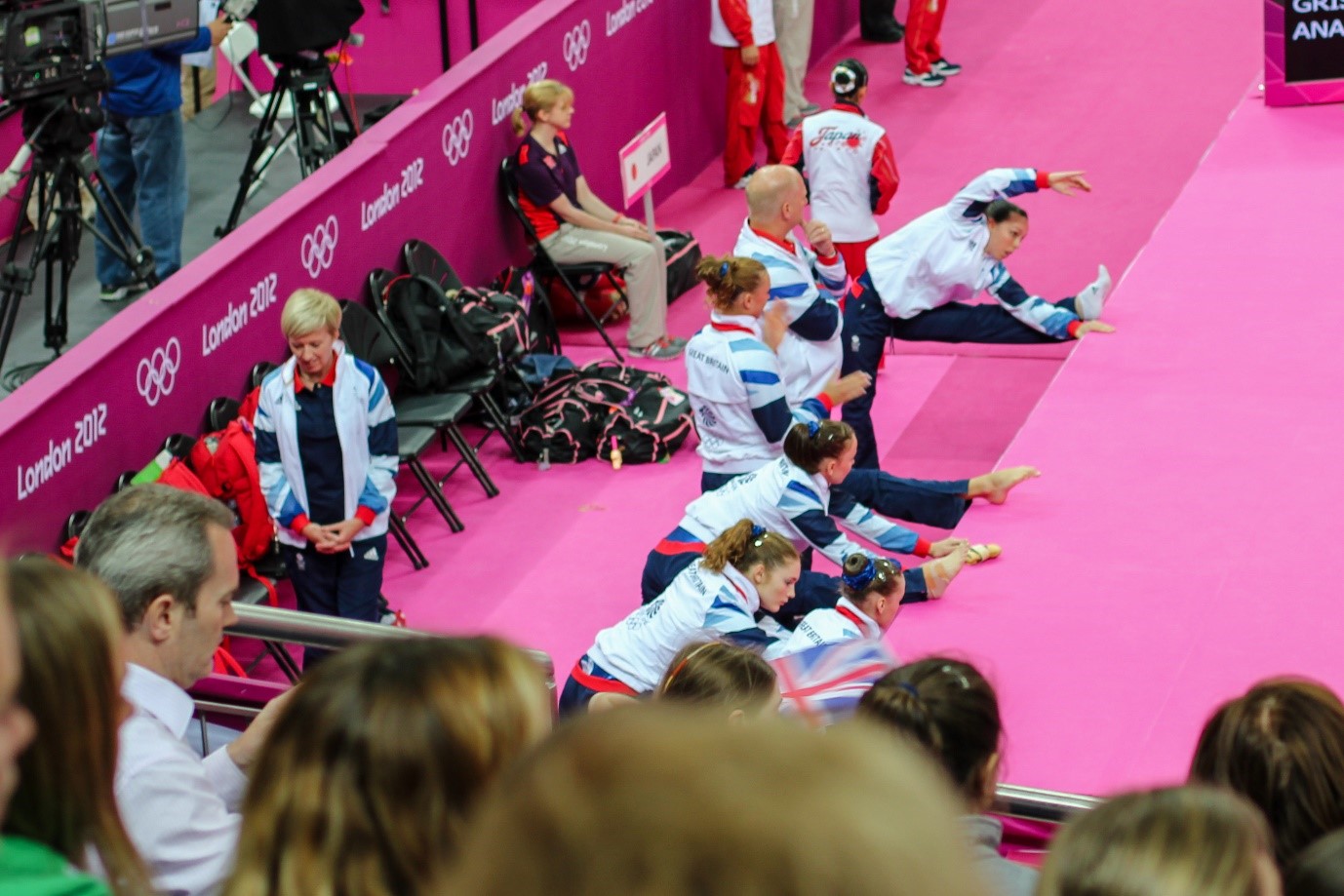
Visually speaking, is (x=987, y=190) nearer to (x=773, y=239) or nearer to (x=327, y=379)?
(x=773, y=239)

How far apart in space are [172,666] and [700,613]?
8.65ft

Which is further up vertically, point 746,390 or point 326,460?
point 746,390

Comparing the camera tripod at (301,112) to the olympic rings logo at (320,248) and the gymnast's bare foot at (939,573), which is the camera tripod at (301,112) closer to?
the olympic rings logo at (320,248)

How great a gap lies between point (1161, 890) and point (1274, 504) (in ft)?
15.9

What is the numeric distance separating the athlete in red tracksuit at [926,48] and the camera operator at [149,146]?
515 centimetres

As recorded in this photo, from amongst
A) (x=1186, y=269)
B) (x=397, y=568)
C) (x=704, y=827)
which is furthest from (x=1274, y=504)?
(x=704, y=827)

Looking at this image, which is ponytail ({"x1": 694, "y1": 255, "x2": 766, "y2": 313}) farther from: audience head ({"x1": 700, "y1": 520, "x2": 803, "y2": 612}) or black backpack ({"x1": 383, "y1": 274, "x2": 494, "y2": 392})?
black backpack ({"x1": 383, "y1": 274, "x2": 494, "y2": 392})

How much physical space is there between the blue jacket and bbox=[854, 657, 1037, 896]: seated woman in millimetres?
6505

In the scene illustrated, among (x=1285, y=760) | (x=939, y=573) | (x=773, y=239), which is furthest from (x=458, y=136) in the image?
(x=1285, y=760)

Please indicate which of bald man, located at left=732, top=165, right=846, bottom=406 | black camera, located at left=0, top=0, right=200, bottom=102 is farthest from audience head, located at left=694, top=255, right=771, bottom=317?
black camera, located at left=0, top=0, right=200, bottom=102

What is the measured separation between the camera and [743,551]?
17.8 ft

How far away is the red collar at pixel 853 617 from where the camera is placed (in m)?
→ 5.45

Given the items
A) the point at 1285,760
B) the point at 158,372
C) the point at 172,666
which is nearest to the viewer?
the point at 1285,760

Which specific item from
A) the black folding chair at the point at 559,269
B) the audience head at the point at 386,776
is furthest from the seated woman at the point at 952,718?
the black folding chair at the point at 559,269
